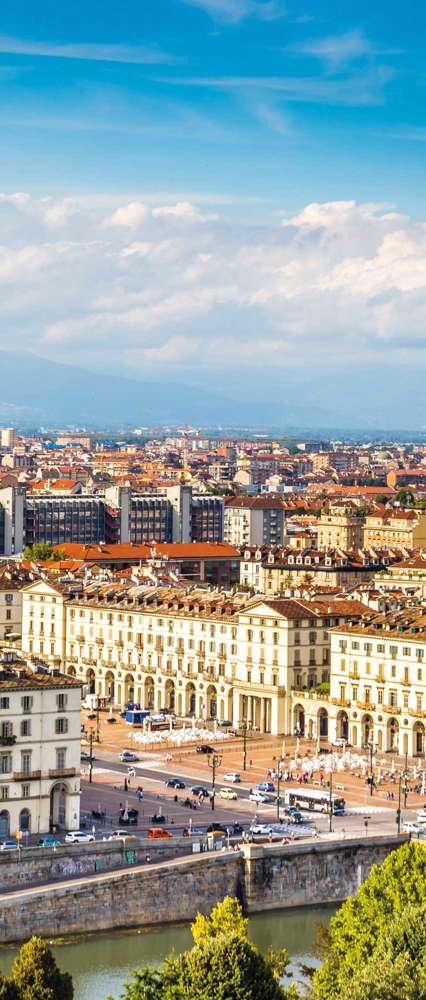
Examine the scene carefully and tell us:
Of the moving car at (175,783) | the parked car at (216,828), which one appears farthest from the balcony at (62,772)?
the moving car at (175,783)

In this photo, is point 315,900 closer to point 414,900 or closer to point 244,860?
point 244,860

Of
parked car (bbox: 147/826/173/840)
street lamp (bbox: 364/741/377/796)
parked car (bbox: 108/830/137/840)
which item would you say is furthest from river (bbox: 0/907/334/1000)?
street lamp (bbox: 364/741/377/796)

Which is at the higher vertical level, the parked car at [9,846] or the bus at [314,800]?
the parked car at [9,846]

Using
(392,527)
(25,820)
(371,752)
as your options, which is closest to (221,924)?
(25,820)

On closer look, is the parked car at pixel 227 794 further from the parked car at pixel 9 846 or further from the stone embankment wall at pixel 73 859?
the parked car at pixel 9 846

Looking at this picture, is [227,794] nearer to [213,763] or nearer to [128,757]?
[213,763]

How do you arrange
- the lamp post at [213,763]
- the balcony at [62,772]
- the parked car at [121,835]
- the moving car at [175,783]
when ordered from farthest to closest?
the moving car at [175,783] → the lamp post at [213,763] → the balcony at [62,772] → the parked car at [121,835]

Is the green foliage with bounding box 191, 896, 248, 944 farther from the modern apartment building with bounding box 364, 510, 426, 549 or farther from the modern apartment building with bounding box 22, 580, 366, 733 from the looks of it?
the modern apartment building with bounding box 364, 510, 426, 549
